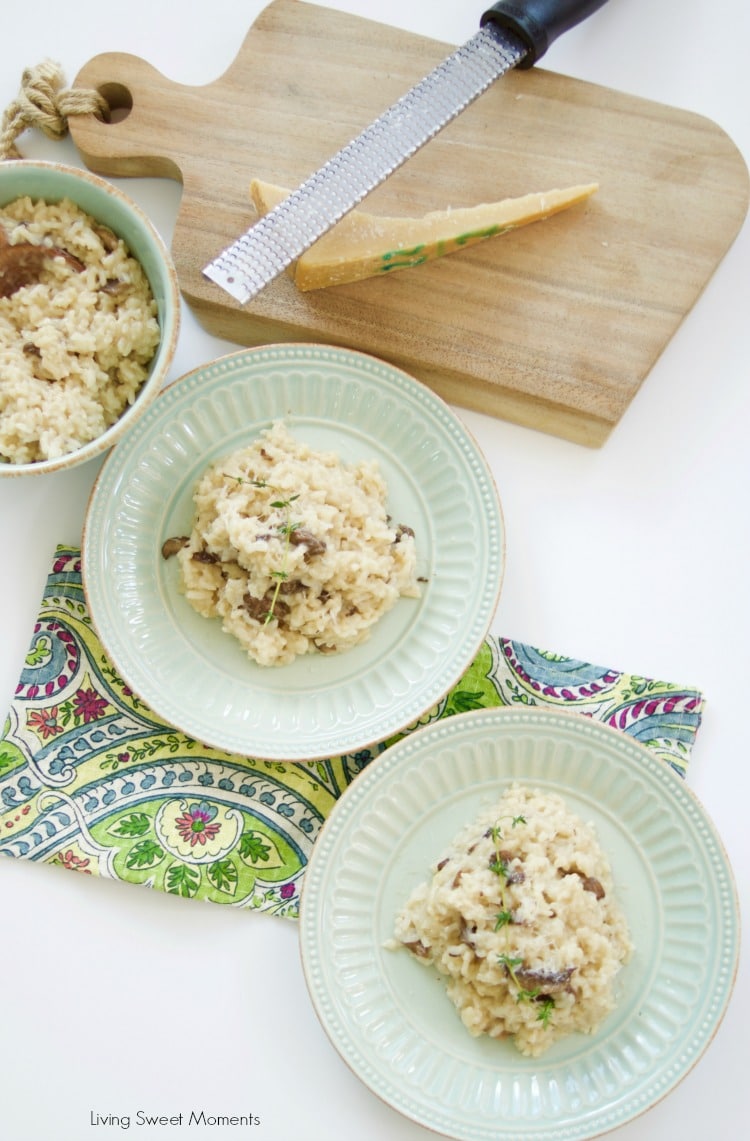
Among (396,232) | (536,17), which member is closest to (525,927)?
(396,232)

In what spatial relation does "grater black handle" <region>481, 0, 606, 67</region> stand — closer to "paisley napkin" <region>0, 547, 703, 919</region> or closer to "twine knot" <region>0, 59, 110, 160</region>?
"twine knot" <region>0, 59, 110, 160</region>

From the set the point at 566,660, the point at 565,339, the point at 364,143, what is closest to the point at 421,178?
the point at 364,143

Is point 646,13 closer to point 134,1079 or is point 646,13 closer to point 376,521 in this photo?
point 376,521

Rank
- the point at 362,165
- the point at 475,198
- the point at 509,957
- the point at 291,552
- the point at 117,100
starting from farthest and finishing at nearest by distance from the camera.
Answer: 1. the point at 117,100
2. the point at 475,198
3. the point at 362,165
4. the point at 291,552
5. the point at 509,957

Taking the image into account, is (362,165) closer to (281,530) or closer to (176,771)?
(281,530)

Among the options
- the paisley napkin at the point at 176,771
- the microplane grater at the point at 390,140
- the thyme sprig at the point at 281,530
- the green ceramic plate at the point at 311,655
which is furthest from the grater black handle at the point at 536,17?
the paisley napkin at the point at 176,771
